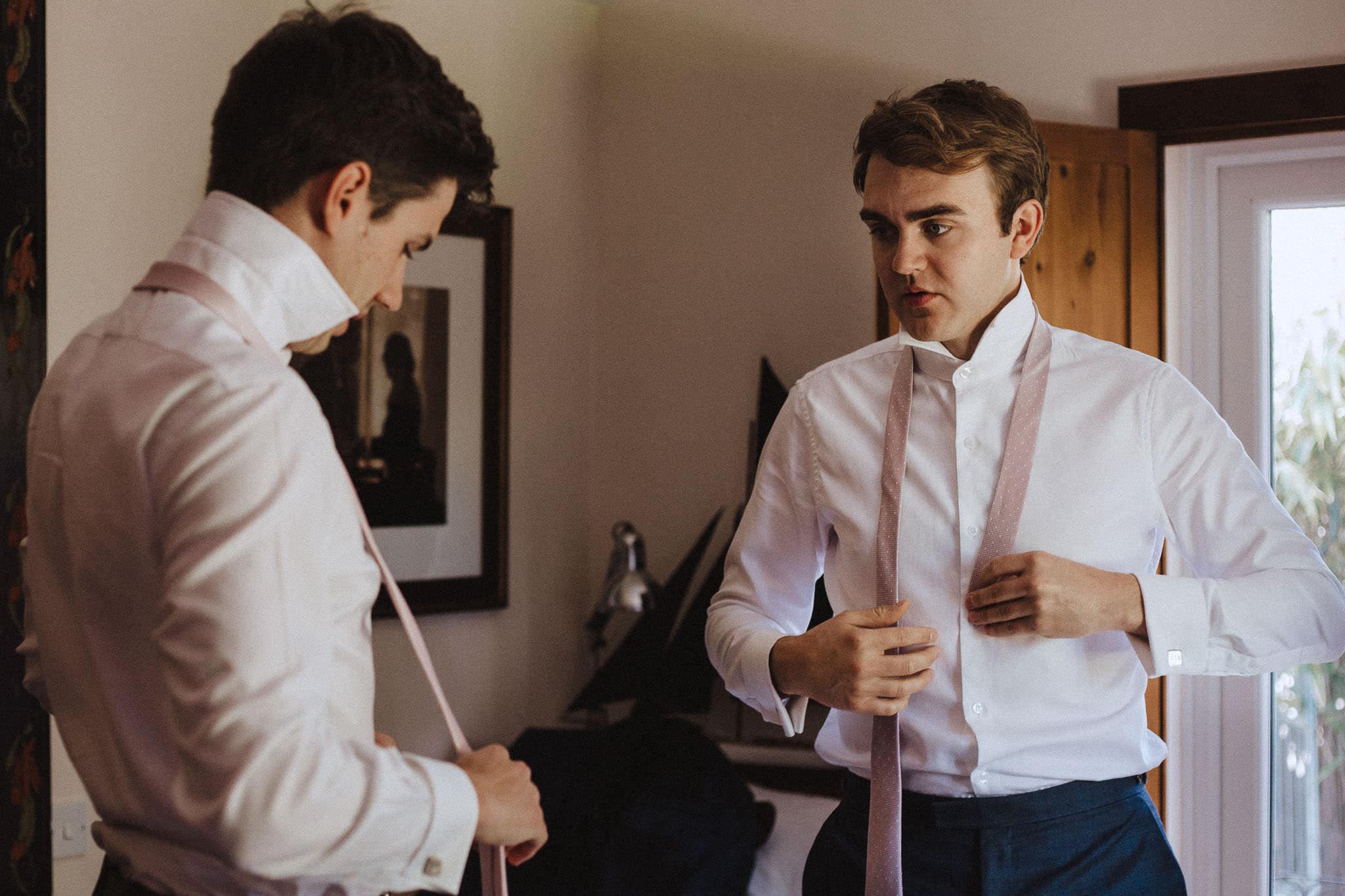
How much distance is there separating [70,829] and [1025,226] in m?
2.15

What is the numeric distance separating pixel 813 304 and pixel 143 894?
8.56 feet

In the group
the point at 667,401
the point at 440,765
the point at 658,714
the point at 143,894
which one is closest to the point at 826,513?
the point at 440,765

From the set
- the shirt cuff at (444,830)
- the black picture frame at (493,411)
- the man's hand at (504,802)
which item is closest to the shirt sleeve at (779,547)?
the man's hand at (504,802)

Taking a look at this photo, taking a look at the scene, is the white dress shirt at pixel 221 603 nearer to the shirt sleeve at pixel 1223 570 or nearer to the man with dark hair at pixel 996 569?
the man with dark hair at pixel 996 569

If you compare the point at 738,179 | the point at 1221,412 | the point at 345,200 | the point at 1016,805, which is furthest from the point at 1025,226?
the point at 738,179

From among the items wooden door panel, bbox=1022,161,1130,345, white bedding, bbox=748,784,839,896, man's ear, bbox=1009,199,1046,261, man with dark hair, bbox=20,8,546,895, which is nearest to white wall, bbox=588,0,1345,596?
wooden door panel, bbox=1022,161,1130,345

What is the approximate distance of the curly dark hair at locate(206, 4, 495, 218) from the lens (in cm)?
105

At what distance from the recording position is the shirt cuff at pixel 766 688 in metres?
1.57

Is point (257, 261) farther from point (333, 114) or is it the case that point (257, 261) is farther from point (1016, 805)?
point (1016, 805)

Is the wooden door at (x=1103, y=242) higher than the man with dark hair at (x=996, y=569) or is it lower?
higher

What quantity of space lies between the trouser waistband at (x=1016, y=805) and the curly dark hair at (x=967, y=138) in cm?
76

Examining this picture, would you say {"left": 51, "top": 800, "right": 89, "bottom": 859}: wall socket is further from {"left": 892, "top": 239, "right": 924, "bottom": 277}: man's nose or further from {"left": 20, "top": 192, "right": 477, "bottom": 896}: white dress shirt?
{"left": 892, "top": 239, "right": 924, "bottom": 277}: man's nose

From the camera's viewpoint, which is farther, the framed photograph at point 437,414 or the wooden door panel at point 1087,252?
the framed photograph at point 437,414

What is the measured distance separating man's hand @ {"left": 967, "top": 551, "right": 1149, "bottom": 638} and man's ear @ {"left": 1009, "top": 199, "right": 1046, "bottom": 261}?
1.57 ft
